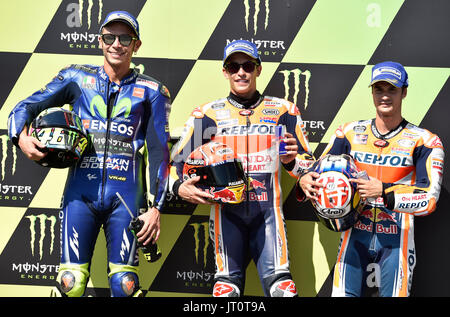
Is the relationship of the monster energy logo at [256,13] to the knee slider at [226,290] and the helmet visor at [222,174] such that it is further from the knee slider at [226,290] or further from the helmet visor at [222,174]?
the knee slider at [226,290]

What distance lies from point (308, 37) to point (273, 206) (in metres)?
1.48

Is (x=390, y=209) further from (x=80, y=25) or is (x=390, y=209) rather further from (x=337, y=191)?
(x=80, y=25)

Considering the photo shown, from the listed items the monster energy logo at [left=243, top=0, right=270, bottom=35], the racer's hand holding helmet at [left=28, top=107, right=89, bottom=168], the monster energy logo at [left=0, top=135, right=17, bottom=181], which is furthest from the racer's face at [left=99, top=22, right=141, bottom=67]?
the monster energy logo at [left=0, top=135, right=17, bottom=181]

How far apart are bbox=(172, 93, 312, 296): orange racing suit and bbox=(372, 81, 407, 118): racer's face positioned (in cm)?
59

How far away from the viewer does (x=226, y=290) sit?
143 inches

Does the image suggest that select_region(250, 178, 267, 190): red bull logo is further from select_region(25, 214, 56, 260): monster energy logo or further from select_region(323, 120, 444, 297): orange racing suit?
select_region(25, 214, 56, 260): monster energy logo

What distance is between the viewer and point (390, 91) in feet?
12.1

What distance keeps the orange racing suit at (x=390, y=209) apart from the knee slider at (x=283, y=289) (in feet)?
1.01

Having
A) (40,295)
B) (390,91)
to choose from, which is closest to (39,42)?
(40,295)

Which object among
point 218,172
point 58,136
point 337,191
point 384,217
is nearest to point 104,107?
point 58,136

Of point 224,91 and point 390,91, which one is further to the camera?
point 224,91

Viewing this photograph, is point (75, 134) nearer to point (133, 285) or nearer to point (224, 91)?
point (133, 285)

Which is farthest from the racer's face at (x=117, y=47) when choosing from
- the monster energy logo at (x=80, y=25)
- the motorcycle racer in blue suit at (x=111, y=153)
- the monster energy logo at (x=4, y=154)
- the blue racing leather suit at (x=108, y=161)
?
the monster energy logo at (x=4, y=154)

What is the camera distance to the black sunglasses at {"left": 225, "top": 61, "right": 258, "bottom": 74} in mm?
3847
